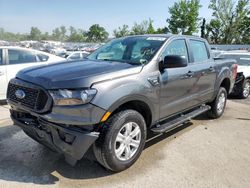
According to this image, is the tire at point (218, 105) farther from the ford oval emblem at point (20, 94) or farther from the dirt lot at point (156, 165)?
the ford oval emblem at point (20, 94)

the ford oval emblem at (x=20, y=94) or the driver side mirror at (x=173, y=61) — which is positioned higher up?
the driver side mirror at (x=173, y=61)

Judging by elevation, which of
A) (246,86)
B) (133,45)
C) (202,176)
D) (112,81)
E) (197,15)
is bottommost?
(202,176)

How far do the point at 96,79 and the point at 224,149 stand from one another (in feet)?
8.32

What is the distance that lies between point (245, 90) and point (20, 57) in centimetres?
706

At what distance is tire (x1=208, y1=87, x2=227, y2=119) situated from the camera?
225 inches

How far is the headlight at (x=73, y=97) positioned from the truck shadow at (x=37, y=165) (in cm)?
75

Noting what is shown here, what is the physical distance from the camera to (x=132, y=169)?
11.4ft

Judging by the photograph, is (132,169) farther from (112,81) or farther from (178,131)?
(178,131)

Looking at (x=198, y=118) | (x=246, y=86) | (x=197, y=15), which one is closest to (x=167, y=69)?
(x=198, y=118)

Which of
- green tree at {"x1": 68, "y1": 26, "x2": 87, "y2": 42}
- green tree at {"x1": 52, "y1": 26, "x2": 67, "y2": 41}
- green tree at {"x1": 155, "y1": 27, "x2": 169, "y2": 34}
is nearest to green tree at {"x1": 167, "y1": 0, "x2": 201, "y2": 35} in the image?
green tree at {"x1": 155, "y1": 27, "x2": 169, "y2": 34}

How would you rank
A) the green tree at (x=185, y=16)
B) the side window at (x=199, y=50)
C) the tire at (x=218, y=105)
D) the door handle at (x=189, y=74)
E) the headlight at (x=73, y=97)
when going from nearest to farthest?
the headlight at (x=73, y=97), the door handle at (x=189, y=74), the side window at (x=199, y=50), the tire at (x=218, y=105), the green tree at (x=185, y=16)

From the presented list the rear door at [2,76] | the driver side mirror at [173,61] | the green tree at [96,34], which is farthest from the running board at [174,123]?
the green tree at [96,34]

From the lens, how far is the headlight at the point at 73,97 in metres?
2.84

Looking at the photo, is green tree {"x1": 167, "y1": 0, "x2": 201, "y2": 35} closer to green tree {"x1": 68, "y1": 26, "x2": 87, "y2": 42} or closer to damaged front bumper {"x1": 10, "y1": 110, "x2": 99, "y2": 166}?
damaged front bumper {"x1": 10, "y1": 110, "x2": 99, "y2": 166}
